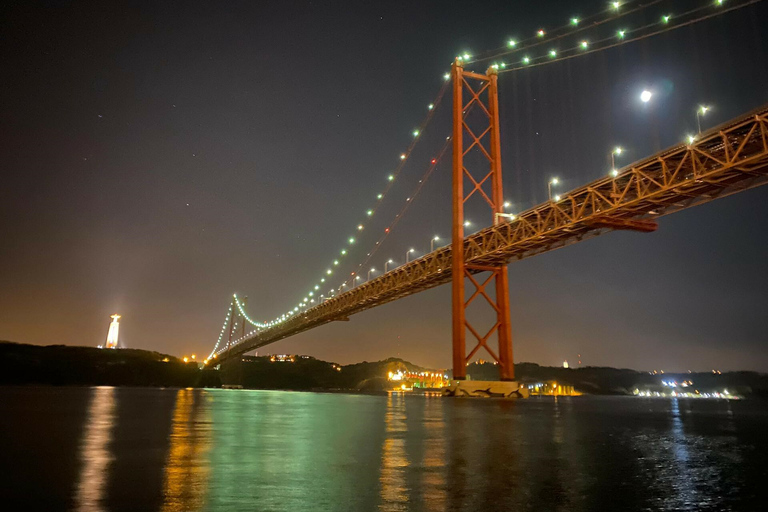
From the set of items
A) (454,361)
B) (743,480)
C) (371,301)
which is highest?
(371,301)

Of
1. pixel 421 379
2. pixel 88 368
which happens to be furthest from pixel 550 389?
pixel 88 368

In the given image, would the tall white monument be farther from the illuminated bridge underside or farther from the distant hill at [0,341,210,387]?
the illuminated bridge underside

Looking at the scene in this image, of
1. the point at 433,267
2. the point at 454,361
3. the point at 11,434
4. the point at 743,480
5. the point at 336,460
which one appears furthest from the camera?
the point at 433,267

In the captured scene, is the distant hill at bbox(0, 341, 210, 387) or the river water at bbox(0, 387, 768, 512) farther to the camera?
the distant hill at bbox(0, 341, 210, 387)

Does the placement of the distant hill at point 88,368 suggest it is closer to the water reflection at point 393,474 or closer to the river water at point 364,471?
the river water at point 364,471

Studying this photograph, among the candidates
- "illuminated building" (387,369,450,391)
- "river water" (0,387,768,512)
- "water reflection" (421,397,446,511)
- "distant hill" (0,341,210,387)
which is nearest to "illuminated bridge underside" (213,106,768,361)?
"river water" (0,387,768,512)

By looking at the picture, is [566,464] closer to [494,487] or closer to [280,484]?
[494,487]

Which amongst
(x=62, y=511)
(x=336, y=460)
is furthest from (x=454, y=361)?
(x=62, y=511)

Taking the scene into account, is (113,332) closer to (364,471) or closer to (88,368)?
(88,368)
